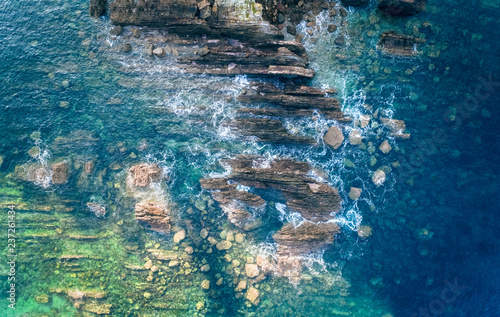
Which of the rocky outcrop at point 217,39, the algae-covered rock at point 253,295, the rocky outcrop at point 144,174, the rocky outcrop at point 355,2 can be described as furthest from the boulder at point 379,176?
the rocky outcrop at point 144,174

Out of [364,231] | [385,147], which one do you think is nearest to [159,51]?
[385,147]

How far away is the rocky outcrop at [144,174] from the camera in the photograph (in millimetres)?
22578

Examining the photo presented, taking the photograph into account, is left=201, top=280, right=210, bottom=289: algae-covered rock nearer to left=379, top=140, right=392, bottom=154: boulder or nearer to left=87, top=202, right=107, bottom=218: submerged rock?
left=87, top=202, right=107, bottom=218: submerged rock

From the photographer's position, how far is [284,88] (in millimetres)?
22141

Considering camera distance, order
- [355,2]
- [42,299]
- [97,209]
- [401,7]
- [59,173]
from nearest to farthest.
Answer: [401,7] → [355,2] → [59,173] → [42,299] → [97,209]

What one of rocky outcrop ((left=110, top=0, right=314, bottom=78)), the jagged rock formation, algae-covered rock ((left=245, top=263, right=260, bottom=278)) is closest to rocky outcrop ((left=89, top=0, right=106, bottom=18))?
rocky outcrop ((left=110, top=0, right=314, bottom=78))

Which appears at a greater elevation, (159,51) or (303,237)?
(159,51)

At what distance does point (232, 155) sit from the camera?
895 inches

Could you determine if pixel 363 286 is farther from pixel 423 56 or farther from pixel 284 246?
pixel 423 56

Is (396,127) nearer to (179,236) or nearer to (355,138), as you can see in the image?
(355,138)

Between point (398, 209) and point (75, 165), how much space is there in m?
Result: 25.1

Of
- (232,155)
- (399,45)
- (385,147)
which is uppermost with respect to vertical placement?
(399,45)

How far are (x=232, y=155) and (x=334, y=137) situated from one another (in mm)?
7837

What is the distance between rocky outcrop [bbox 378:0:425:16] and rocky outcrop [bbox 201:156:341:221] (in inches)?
516
